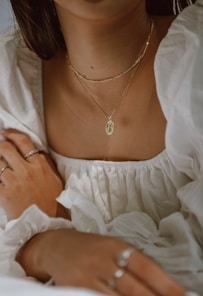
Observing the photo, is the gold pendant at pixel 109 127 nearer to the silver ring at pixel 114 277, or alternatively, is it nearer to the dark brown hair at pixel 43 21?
the dark brown hair at pixel 43 21

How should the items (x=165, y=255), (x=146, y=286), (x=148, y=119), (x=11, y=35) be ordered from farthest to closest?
(x=11, y=35) → (x=148, y=119) → (x=165, y=255) → (x=146, y=286)

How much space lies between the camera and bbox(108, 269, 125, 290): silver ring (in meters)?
0.57

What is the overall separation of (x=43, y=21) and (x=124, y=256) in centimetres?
51

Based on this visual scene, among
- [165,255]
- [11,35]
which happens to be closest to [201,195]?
[165,255]

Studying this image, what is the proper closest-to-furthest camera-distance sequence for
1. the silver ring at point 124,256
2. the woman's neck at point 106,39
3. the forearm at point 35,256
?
the silver ring at point 124,256 < the forearm at point 35,256 < the woman's neck at point 106,39

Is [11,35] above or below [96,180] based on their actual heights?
above

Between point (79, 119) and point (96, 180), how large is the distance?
0.34ft

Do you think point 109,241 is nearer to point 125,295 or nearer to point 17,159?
point 125,295

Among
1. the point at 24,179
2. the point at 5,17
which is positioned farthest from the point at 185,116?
the point at 5,17

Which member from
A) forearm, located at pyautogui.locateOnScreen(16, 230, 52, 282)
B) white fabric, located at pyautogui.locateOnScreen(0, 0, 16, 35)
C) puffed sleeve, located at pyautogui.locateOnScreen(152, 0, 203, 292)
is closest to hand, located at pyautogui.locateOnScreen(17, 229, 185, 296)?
forearm, located at pyautogui.locateOnScreen(16, 230, 52, 282)

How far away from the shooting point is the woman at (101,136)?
721mm

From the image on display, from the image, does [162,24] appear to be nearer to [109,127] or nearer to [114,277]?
[109,127]

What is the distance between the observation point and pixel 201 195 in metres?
0.73

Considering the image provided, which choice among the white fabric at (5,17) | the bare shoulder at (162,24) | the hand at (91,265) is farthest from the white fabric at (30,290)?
the white fabric at (5,17)
